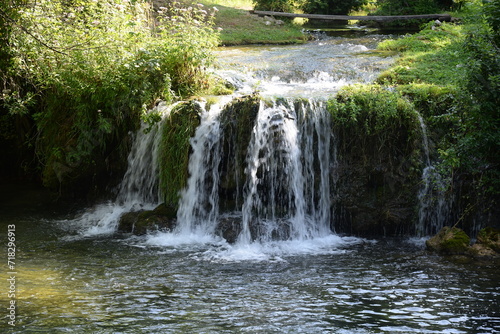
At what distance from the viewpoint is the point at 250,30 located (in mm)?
20031

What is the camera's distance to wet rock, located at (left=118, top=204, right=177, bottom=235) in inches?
361

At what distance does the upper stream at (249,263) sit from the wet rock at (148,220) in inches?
6.6

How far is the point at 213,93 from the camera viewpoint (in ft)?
35.1

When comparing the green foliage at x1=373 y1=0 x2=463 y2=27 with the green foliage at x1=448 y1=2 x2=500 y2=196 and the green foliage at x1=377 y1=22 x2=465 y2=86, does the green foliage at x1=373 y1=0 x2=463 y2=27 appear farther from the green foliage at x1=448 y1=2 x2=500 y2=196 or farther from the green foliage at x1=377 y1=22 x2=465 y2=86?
the green foliage at x1=448 y1=2 x2=500 y2=196

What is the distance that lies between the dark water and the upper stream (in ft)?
0.07

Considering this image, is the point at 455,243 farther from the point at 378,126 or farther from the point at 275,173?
the point at 275,173

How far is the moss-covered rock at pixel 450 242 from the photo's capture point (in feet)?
26.1

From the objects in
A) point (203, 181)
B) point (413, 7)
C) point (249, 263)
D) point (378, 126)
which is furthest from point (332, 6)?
point (249, 263)

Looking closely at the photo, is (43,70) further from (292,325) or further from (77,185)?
(292,325)

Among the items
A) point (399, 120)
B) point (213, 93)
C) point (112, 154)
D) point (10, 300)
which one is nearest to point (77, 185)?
point (112, 154)

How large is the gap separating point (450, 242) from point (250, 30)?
541 inches

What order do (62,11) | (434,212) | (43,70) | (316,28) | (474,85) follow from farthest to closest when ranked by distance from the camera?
(316,28) < (62,11) < (43,70) < (434,212) < (474,85)

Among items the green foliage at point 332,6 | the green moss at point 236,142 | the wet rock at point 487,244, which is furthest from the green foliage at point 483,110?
the green foliage at point 332,6

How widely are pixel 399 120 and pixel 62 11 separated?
667 cm
